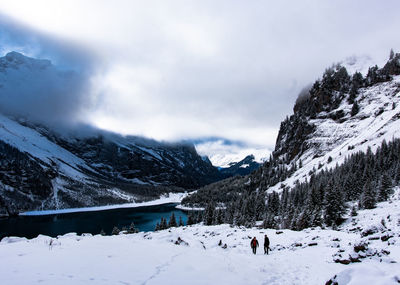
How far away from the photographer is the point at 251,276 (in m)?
15.4

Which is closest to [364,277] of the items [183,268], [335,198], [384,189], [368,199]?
[183,268]

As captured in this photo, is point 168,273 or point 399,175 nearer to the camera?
point 168,273

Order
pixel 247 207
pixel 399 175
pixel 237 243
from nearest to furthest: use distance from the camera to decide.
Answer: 1. pixel 237 243
2. pixel 399 175
3. pixel 247 207

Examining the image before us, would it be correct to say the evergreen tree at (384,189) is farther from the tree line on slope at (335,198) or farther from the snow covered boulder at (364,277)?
the snow covered boulder at (364,277)

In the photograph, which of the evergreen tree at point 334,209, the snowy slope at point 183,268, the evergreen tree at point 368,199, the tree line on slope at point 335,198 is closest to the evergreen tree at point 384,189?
the tree line on slope at point 335,198

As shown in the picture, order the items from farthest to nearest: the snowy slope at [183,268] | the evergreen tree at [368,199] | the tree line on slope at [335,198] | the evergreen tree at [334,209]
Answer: the evergreen tree at [368,199] < the tree line on slope at [335,198] < the evergreen tree at [334,209] < the snowy slope at [183,268]

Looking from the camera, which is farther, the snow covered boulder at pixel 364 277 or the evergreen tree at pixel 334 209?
the evergreen tree at pixel 334 209

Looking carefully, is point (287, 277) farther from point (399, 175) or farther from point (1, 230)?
point (1, 230)

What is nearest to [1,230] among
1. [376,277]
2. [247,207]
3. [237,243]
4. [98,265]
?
[247,207]

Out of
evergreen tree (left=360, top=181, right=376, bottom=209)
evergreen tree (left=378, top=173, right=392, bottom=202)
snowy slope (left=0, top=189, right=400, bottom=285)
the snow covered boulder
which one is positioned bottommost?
snowy slope (left=0, top=189, right=400, bottom=285)

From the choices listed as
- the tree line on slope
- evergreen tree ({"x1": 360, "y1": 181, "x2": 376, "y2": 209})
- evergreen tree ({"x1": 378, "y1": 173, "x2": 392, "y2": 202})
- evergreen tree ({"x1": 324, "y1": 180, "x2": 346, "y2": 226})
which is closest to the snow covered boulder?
the tree line on slope

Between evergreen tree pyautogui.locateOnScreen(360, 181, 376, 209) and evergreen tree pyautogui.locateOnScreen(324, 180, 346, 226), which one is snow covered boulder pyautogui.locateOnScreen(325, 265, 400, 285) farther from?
evergreen tree pyautogui.locateOnScreen(360, 181, 376, 209)

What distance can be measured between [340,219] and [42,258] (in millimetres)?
60433

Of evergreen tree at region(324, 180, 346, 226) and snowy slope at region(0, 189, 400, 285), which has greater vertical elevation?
evergreen tree at region(324, 180, 346, 226)
